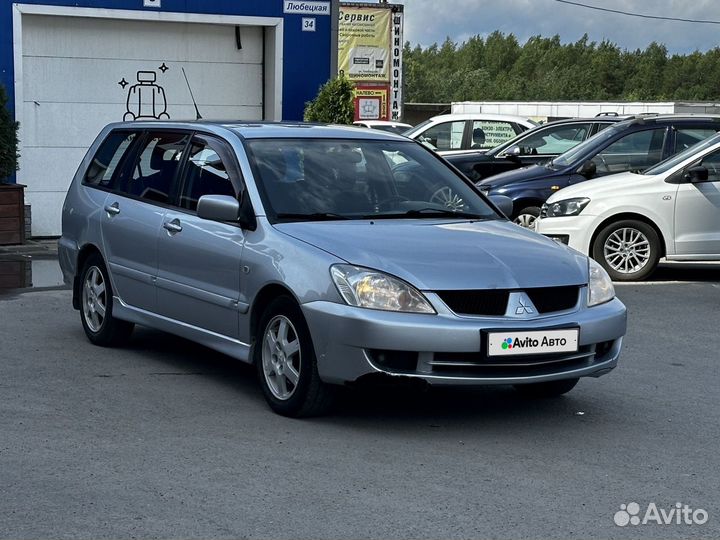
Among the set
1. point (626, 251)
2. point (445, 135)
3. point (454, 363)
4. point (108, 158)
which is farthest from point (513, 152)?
point (454, 363)

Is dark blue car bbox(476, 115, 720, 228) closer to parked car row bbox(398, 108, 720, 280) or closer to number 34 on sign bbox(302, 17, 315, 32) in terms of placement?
parked car row bbox(398, 108, 720, 280)

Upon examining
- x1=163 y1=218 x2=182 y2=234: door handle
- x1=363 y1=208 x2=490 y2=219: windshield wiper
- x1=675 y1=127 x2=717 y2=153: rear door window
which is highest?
x1=675 y1=127 x2=717 y2=153: rear door window

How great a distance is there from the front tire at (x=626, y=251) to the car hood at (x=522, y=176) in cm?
206

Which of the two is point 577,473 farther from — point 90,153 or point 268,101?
point 268,101

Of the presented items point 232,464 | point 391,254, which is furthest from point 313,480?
point 391,254

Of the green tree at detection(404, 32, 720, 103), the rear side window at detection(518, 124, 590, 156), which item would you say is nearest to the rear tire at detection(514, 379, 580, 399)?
the rear side window at detection(518, 124, 590, 156)

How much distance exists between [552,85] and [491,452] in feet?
341

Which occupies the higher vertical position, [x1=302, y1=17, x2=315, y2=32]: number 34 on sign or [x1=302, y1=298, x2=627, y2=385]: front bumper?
[x1=302, y1=17, x2=315, y2=32]: number 34 on sign

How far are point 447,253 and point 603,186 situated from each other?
684cm

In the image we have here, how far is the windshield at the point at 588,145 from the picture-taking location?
14688 mm

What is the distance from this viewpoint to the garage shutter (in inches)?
650

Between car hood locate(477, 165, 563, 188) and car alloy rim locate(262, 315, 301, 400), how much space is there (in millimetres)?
8498

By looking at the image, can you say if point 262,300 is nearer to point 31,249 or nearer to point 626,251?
point 626,251

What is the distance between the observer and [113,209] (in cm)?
866
